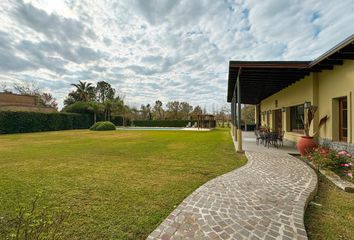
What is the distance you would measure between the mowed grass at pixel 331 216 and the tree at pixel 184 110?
34.2 meters

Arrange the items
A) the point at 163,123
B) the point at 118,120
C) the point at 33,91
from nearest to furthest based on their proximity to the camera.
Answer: the point at 163,123 < the point at 33,91 < the point at 118,120

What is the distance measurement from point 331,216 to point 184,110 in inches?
1431

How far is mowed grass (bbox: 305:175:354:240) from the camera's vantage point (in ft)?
8.01

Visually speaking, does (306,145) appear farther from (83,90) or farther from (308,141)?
(83,90)

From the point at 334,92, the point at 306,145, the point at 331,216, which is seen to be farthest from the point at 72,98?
the point at 331,216

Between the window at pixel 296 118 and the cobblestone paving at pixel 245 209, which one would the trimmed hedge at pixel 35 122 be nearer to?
the cobblestone paving at pixel 245 209

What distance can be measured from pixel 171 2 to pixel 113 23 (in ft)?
13.6

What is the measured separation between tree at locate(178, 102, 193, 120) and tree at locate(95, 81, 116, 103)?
21605 millimetres

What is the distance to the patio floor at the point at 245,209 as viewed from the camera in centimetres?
232

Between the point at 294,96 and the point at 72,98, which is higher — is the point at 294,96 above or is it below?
below

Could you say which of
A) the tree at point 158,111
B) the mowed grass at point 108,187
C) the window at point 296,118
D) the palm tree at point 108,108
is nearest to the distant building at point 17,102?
the palm tree at point 108,108

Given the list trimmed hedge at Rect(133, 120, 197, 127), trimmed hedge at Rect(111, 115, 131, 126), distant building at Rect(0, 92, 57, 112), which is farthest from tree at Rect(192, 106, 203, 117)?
distant building at Rect(0, 92, 57, 112)

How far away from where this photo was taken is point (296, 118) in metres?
10.4

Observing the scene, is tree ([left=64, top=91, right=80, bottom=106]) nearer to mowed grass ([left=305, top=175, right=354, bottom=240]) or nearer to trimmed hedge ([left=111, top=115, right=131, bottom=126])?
trimmed hedge ([left=111, top=115, right=131, bottom=126])
